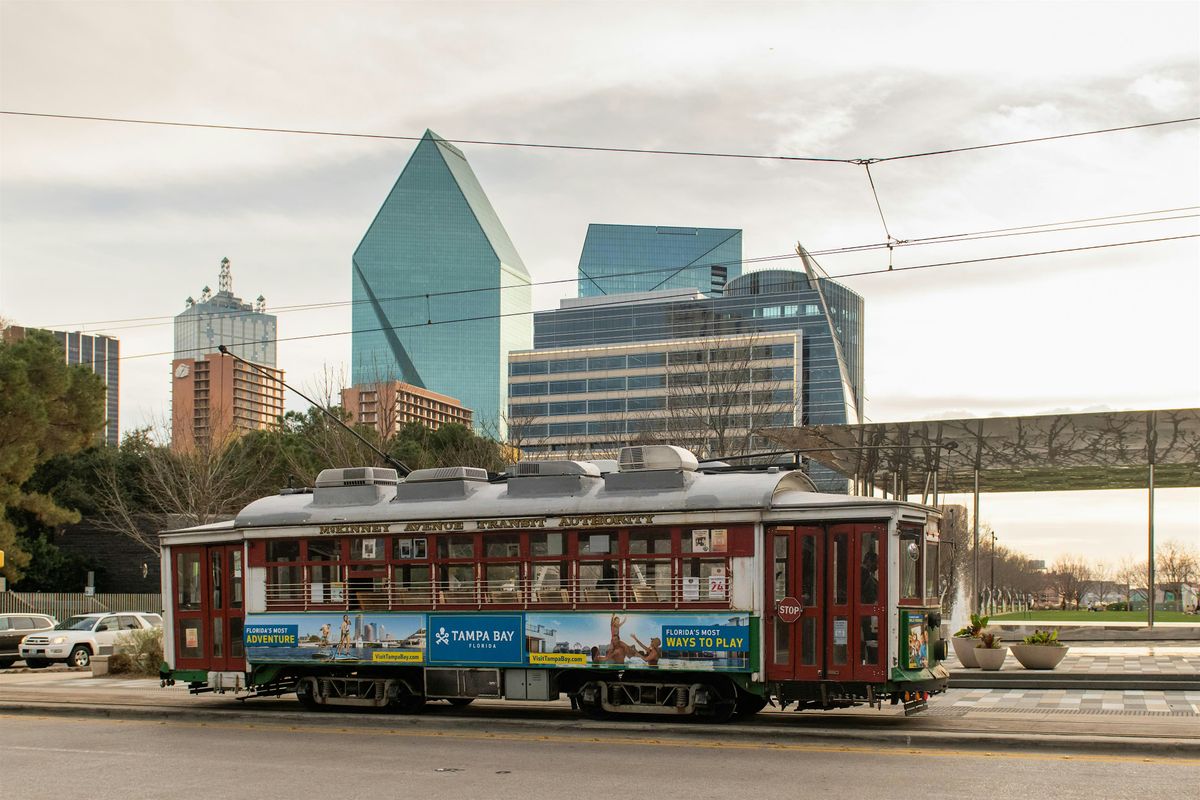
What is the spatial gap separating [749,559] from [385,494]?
589 centimetres

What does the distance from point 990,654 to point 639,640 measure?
1107 cm

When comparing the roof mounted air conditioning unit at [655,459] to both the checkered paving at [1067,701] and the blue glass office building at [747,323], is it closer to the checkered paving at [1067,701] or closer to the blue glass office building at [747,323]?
the checkered paving at [1067,701]

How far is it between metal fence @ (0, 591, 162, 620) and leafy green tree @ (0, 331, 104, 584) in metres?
0.93

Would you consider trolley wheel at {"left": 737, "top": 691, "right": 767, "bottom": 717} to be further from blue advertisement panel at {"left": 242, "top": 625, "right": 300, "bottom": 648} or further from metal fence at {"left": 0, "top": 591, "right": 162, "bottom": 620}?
metal fence at {"left": 0, "top": 591, "right": 162, "bottom": 620}

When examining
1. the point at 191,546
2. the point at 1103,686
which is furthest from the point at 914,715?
the point at 191,546

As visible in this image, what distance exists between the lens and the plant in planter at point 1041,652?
79.9 ft

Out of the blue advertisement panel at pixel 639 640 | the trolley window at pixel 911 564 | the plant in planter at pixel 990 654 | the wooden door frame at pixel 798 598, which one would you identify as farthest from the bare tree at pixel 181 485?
the trolley window at pixel 911 564

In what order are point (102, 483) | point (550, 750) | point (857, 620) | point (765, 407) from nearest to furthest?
1. point (550, 750)
2. point (857, 620)
3. point (765, 407)
4. point (102, 483)

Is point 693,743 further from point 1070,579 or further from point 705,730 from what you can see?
point 1070,579

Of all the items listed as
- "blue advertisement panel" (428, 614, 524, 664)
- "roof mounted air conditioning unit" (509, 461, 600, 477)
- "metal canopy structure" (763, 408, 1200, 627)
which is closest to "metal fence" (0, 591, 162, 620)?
"metal canopy structure" (763, 408, 1200, 627)

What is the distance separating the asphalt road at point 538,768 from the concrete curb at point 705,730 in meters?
0.25

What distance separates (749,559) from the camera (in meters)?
15.8

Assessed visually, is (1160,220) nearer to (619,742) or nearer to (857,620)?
(857,620)

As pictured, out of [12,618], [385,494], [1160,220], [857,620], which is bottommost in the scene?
[12,618]
